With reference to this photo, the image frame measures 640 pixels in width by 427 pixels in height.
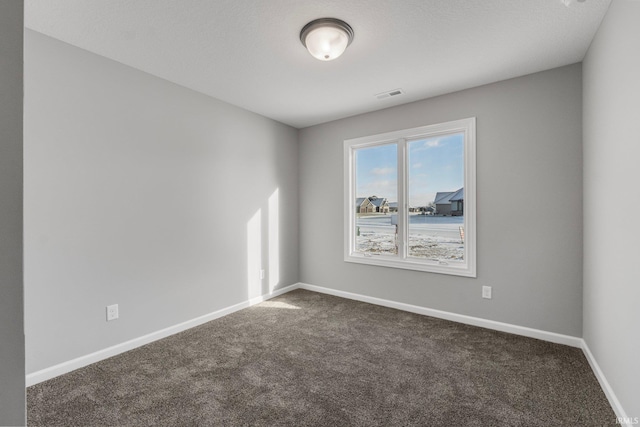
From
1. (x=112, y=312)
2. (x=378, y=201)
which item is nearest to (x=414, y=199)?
(x=378, y=201)

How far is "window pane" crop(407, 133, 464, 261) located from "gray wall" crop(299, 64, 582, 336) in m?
0.23

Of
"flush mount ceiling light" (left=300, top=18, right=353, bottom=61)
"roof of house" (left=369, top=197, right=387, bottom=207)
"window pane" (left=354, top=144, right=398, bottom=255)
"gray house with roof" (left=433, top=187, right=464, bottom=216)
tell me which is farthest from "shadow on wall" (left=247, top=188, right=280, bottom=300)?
"flush mount ceiling light" (left=300, top=18, right=353, bottom=61)

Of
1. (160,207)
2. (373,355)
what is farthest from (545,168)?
(160,207)

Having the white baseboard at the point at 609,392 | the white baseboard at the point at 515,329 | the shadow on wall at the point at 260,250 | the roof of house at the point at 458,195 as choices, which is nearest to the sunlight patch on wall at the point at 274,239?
the shadow on wall at the point at 260,250

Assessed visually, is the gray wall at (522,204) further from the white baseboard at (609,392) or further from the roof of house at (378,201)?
the roof of house at (378,201)

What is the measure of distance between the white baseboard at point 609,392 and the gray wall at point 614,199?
4cm

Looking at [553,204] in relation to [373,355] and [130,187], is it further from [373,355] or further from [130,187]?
[130,187]

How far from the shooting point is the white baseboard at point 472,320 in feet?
8.90

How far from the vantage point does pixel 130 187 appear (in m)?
2.71

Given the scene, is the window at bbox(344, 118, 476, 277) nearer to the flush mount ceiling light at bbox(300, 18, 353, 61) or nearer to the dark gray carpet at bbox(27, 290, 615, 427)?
the dark gray carpet at bbox(27, 290, 615, 427)

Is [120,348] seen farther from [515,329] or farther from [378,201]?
[515,329]

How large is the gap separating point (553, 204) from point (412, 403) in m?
2.17

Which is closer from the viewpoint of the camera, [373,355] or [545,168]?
[373,355]

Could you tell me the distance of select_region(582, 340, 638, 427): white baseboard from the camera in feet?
5.48
